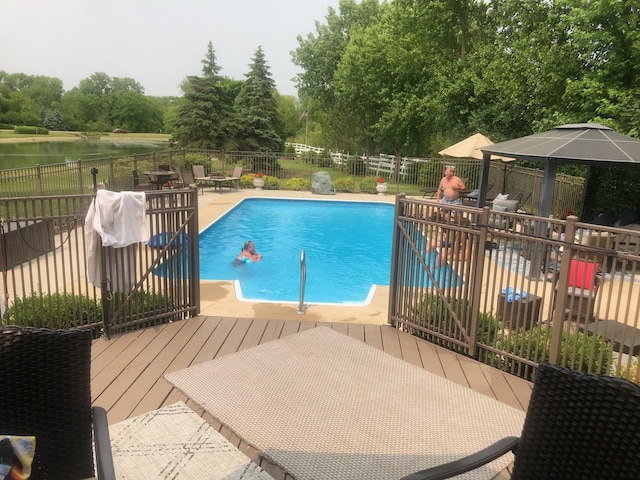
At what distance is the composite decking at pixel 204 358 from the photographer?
3.66m

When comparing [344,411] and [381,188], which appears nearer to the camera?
[344,411]

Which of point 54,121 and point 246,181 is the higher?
point 54,121

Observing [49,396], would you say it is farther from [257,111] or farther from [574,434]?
[257,111]

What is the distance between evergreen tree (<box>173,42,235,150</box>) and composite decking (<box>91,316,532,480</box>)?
25.0 meters

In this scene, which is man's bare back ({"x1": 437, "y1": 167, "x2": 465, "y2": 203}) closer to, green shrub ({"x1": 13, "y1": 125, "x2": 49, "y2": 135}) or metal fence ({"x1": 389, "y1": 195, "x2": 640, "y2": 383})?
metal fence ({"x1": 389, "y1": 195, "x2": 640, "y2": 383})

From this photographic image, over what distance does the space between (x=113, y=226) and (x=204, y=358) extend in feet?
5.15

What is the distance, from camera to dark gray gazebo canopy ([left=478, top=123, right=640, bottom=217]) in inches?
302

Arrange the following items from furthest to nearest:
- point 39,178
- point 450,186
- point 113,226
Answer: point 450,186, point 39,178, point 113,226

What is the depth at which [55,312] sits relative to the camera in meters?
4.84

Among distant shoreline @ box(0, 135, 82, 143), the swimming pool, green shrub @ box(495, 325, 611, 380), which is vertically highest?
distant shoreline @ box(0, 135, 82, 143)

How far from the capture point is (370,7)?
36.2 m

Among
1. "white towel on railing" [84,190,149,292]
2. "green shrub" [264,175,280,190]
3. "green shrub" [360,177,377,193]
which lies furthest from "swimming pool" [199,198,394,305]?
"white towel on railing" [84,190,149,292]

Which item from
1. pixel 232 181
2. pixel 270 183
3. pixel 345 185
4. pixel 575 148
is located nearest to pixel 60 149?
pixel 232 181

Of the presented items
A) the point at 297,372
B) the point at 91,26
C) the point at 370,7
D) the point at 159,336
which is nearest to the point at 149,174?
the point at 159,336
